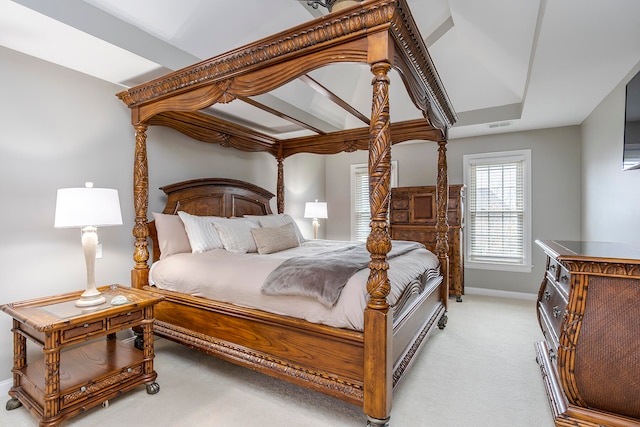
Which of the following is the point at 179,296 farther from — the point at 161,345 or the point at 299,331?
the point at 299,331

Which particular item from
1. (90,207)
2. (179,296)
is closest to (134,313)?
(179,296)

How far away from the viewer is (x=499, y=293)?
484cm

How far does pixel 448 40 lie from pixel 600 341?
3688 mm

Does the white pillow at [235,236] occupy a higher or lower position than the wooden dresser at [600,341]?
higher

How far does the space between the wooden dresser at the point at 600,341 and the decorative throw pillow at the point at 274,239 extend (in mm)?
2395

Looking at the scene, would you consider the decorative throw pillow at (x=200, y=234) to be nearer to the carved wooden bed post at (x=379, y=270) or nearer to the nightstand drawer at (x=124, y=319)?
the nightstand drawer at (x=124, y=319)

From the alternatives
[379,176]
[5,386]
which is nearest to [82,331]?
[5,386]

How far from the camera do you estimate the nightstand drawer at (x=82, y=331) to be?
6.21 ft

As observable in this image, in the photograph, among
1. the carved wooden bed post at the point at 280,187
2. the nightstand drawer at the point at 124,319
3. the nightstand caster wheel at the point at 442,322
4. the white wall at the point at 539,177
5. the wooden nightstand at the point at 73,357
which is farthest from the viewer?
the carved wooden bed post at the point at 280,187

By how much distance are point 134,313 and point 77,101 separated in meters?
1.82

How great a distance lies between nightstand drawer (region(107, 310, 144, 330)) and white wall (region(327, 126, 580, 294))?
444 cm

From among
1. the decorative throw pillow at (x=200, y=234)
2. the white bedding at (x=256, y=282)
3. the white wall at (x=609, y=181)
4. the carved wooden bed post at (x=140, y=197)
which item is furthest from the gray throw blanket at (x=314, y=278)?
the white wall at (x=609, y=181)

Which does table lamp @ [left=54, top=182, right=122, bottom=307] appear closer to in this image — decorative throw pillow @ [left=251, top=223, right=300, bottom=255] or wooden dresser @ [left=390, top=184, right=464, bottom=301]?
decorative throw pillow @ [left=251, top=223, right=300, bottom=255]

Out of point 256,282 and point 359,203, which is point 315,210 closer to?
point 359,203
